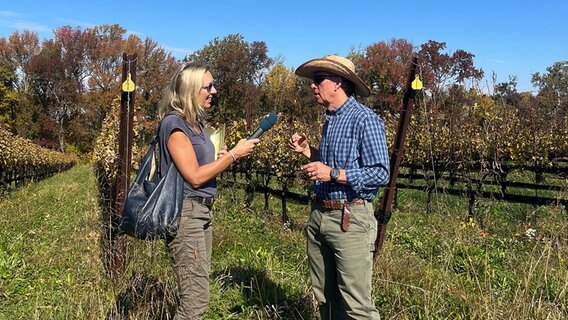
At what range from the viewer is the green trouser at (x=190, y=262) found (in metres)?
2.57

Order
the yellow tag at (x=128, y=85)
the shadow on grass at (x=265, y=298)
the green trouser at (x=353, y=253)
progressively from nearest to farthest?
the green trouser at (x=353, y=253) → the shadow on grass at (x=265, y=298) → the yellow tag at (x=128, y=85)

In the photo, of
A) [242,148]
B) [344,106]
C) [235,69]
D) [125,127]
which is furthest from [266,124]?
[235,69]

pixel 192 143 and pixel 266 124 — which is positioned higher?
pixel 266 124

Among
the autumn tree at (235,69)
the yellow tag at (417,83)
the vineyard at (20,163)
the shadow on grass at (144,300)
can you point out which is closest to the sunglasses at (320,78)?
the yellow tag at (417,83)

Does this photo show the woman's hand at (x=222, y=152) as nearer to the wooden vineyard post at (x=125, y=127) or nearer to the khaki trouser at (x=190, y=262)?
the khaki trouser at (x=190, y=262)

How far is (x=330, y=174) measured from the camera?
8.43 feet

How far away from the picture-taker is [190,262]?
8.45ft

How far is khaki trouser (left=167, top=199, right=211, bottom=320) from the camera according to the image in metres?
2.57

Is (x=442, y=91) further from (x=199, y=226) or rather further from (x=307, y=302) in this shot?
(x=199, y=226)

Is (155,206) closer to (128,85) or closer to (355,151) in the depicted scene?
(355,151)

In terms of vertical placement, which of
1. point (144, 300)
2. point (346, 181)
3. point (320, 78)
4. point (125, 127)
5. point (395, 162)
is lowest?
point (144, 300)

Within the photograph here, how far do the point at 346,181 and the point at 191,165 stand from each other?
756 mm

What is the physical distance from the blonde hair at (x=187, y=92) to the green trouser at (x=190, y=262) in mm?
439

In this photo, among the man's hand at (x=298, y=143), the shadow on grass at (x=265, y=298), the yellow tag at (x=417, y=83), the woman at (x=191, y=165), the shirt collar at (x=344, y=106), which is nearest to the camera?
the woman at (x=191, y=165)
